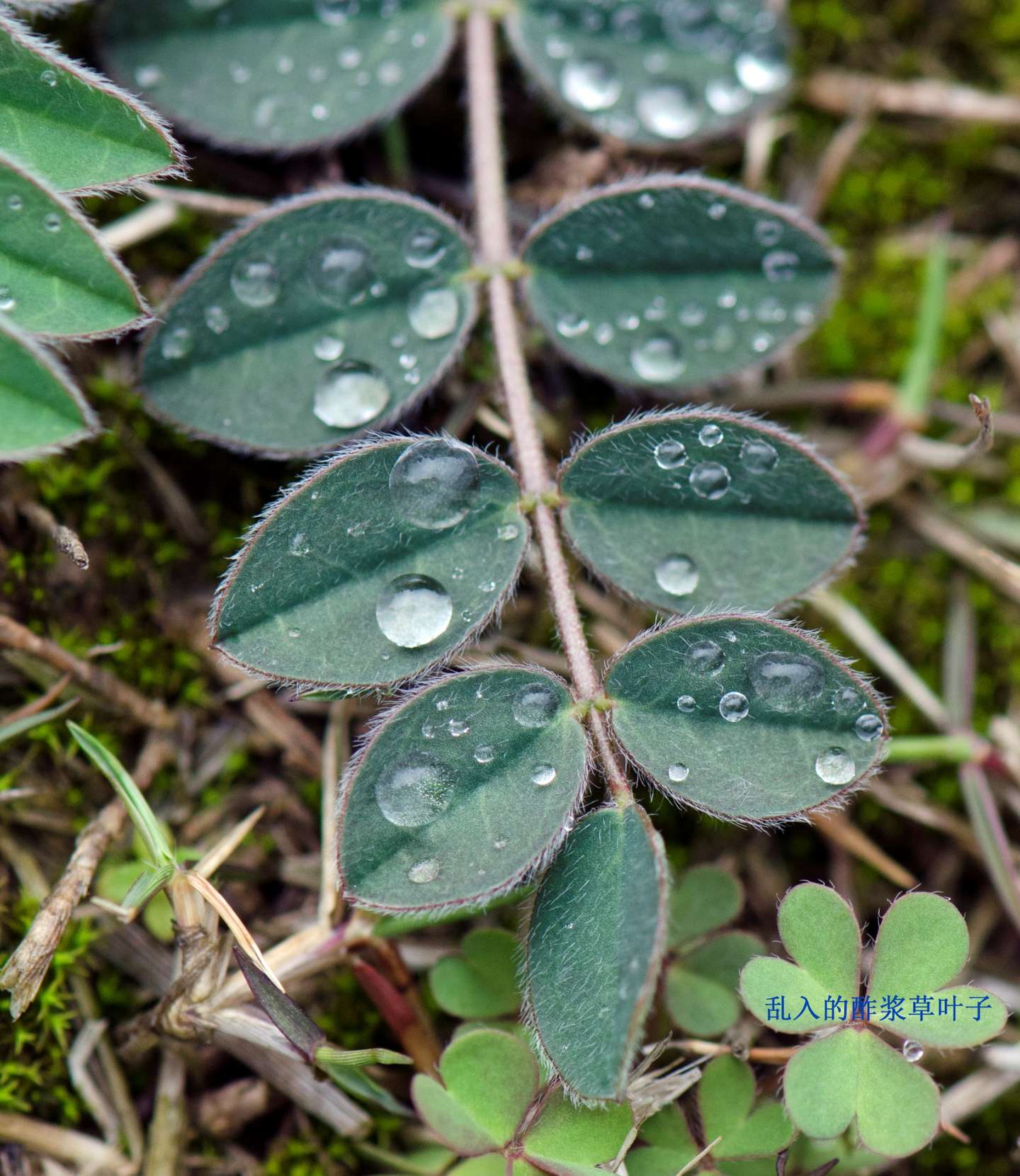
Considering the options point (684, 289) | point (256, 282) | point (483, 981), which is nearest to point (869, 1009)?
point (483, 981)

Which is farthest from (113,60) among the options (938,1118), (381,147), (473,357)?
(938,1118)

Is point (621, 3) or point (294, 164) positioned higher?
point (621, 3)

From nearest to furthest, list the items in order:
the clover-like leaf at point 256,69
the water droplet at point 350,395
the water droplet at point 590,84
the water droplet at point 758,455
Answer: the water droplet at point 758,455 < the water droplet at point 350,395 < the clover-like leaf at point 256,69 < the water droplet at point 590,84

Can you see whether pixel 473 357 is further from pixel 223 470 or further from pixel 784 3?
pixel 784 3

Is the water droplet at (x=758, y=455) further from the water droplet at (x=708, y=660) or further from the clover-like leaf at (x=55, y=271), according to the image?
the clover-like leaf at (x=55, y=271)

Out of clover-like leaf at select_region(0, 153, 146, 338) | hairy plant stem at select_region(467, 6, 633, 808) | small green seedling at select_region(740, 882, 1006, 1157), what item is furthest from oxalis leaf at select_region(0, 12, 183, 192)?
small green seedling at select_region(740, 882, 1006, 1157)

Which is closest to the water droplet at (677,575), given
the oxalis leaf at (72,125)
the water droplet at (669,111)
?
the oxalis leaf at (72,125)

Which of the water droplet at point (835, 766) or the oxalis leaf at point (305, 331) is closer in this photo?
the water droplet at point (835, 766)
